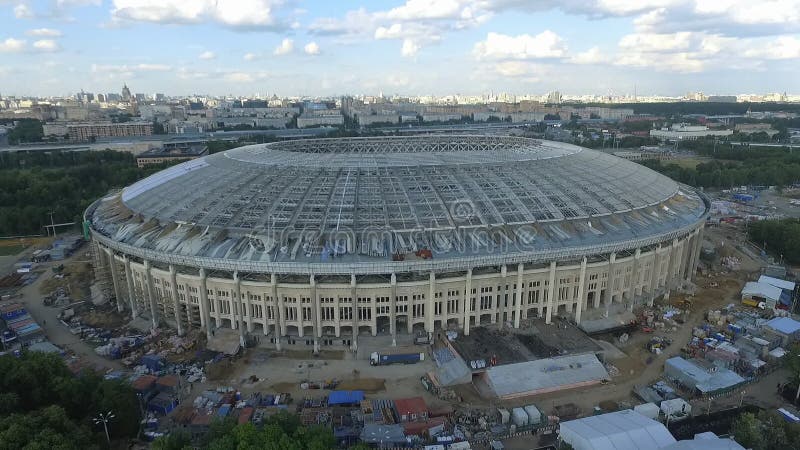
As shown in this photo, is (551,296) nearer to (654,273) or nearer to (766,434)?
(654,273)

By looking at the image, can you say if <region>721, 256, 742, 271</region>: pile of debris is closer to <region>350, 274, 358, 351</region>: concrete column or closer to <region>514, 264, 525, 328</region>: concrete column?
<region>514, 264, 525, 328</region>: concrete column

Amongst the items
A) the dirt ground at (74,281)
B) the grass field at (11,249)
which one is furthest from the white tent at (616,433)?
the grass field at (11,249)

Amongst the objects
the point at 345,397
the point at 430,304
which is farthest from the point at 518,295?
the point at 345,397

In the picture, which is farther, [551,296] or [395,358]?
[551,296]

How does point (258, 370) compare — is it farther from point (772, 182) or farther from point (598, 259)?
point (772, 182)

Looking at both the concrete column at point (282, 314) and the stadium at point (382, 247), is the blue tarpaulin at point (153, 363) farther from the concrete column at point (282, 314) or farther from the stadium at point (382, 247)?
the concrete column at point (282, 314)

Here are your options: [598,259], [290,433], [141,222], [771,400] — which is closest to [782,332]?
[771,400]
